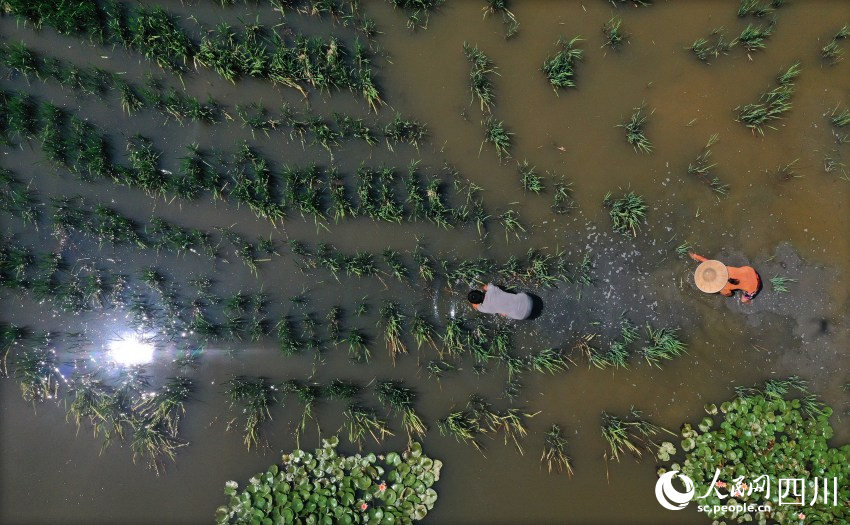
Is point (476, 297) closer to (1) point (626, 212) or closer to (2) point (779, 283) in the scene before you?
(1) point (626, 212)

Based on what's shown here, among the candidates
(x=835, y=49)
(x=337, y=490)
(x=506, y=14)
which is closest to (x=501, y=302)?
(x=337, y=490)

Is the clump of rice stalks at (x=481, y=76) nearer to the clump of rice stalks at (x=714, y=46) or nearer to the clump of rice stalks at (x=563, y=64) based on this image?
the clump of rice stalks at (x=563, y=64)

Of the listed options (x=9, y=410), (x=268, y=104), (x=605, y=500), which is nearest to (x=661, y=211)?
(x=605, y=500)

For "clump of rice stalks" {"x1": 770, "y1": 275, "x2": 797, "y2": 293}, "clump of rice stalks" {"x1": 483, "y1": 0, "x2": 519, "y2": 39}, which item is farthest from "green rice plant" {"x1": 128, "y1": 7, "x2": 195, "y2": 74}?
"clump of rice stalks" {"x1": 770, "y1": 275, "x2": 797, "y2": 293}

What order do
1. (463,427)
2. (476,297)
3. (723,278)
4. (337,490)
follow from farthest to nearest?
(463,427)
(337,490)
(723,278)
(476,297)

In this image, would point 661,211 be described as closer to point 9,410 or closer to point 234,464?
point 234,464

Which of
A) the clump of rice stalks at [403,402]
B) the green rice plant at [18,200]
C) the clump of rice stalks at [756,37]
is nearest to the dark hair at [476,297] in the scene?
the clump of rice stalks at [403,402]
